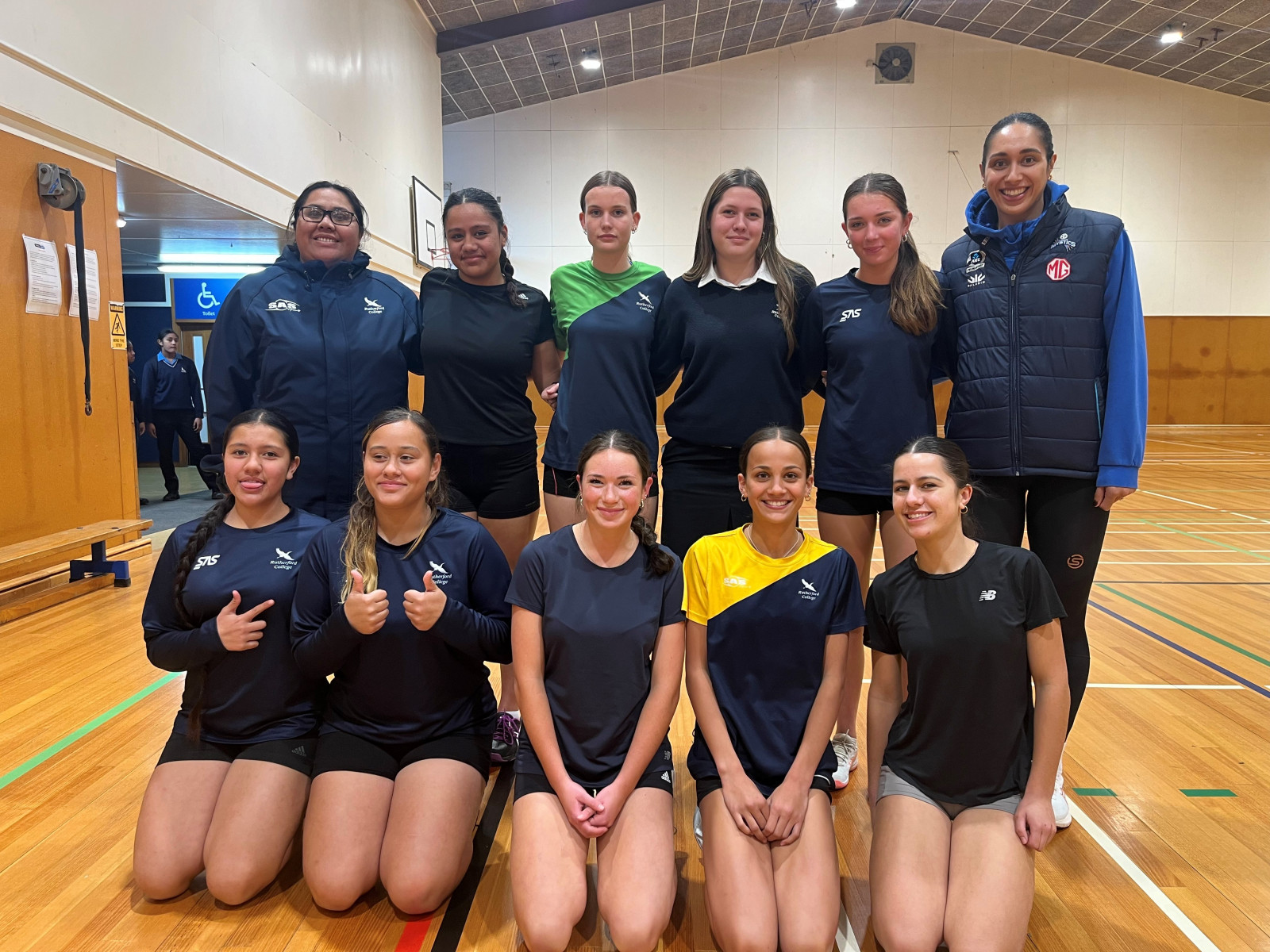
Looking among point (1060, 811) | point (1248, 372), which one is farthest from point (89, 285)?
point (1248, 372)

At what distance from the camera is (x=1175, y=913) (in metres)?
2.05

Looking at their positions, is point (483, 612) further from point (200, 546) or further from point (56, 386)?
point (56, 386)

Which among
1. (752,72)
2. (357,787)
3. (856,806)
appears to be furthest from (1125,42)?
(357,787)

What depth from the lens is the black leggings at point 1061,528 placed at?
2359 mm

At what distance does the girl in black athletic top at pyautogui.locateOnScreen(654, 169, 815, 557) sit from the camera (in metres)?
2.56

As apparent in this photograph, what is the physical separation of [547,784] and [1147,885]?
1.54 m

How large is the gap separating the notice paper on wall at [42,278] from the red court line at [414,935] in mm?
4476

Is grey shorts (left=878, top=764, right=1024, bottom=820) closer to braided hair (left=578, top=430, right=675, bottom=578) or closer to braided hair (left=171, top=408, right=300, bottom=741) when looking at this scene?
braided hair (left=578, top=430, right=675, bottom=578)

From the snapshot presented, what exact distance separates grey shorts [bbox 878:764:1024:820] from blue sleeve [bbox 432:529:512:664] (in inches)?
39.2

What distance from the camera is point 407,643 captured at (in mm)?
2193

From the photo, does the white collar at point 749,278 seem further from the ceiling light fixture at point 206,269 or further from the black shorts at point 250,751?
the ceiling light fixture at point 206,269

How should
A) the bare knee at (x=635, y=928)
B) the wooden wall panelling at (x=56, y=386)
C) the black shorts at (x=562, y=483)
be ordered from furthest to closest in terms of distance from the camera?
the wooden wall panelling at (x=56, y=386) < the black shorts at (x=562, y=483) < the bare knee at (x=635, y=928)

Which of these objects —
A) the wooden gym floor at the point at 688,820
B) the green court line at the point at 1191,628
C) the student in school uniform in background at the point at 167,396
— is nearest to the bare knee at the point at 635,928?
the wooden gym floor at the point at 688,820

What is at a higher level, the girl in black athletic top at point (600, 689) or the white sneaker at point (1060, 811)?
the girl in black athletic top at point (600, 689)
